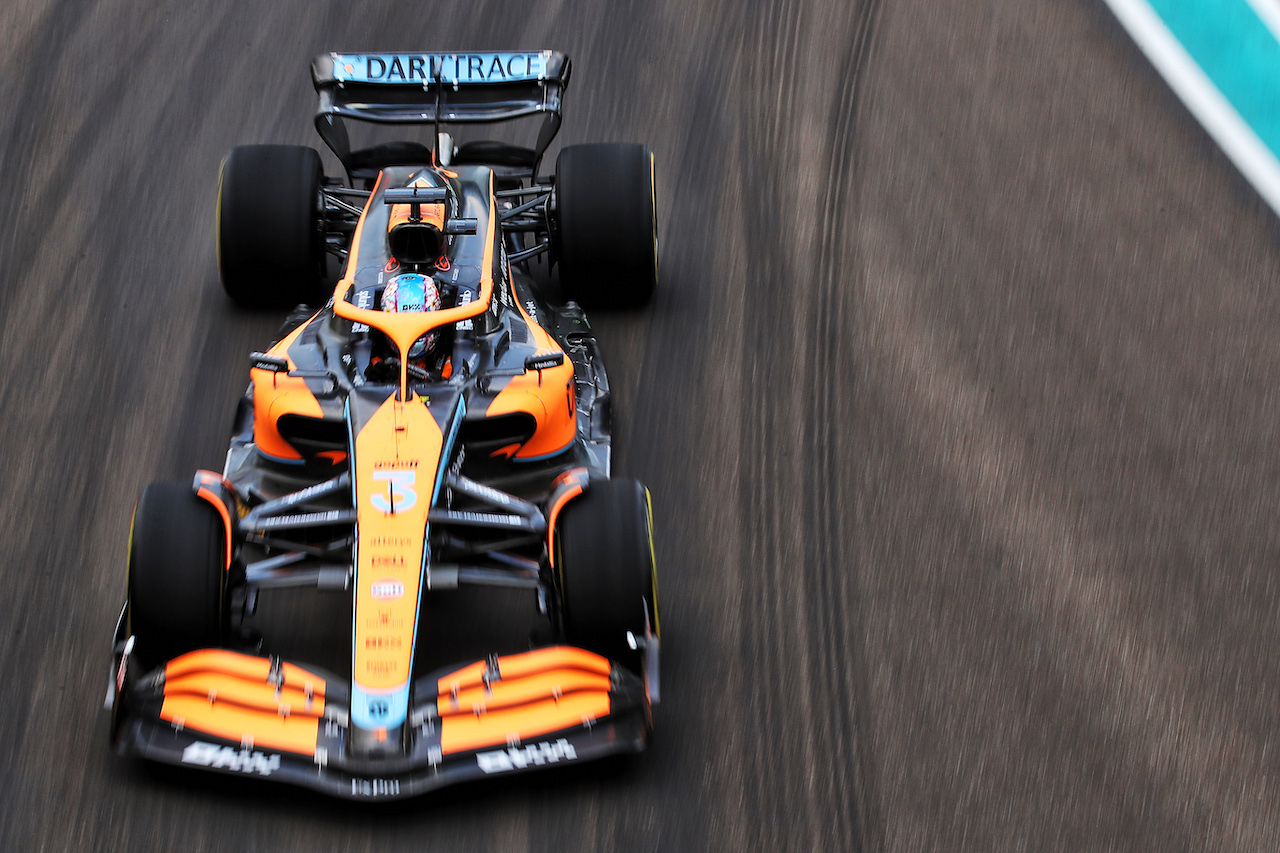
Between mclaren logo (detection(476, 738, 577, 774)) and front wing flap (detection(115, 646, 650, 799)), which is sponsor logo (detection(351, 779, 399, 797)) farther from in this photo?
mclaren logo (detection(476, 738, 577, 774))

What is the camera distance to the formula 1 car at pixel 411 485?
4.93m

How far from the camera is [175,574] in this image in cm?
518

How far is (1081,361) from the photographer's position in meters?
7.71

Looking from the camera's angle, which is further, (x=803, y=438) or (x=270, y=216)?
(x=270, y=216)

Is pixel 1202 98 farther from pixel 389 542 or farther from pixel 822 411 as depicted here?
pixel 389 542

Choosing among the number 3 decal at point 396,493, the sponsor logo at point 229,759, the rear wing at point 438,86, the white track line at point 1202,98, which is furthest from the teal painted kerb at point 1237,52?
the sponsor logo at point 229,759

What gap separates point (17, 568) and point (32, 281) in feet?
8.11

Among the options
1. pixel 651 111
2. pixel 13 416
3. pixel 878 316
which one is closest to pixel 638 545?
pixel 878 316

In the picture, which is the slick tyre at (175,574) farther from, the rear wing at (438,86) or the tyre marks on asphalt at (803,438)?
the rear wing at (438,86)

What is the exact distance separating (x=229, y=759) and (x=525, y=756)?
1.01 m

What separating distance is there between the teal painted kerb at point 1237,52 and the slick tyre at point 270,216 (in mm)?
6252

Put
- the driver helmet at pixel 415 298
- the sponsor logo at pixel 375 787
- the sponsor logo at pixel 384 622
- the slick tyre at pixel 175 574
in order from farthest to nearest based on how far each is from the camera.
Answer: the driver helmet at pixel 415 298 < the slick tyre at pixel 175 574 < the sponsor logo at pixel 384 622 < the sponsor logo at pixel 375 787

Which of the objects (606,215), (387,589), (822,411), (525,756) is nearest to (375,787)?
(525,756)

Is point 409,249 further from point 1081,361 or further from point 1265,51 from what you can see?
point 1265,51
